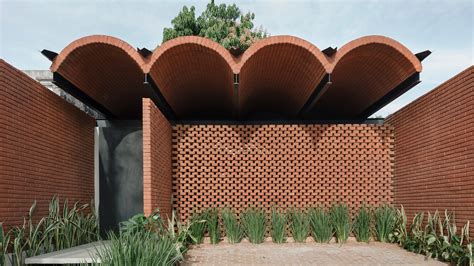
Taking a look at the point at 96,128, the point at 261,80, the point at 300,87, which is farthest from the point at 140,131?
the point at 300,87

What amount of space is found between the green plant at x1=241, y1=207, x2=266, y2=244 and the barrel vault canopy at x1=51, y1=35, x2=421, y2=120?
2.27 metres

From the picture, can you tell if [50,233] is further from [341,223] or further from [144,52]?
[341,223]

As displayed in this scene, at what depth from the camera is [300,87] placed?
8484mm

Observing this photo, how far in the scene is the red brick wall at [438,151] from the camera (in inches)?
222

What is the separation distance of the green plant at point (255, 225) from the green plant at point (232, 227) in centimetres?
18

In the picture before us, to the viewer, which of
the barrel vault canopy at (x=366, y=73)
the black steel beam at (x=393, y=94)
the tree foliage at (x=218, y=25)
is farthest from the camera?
the tree foliage at (x=218, y=25)

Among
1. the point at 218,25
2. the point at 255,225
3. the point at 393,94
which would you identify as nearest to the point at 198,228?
the point at 255,225

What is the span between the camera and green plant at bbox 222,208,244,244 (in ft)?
24.6

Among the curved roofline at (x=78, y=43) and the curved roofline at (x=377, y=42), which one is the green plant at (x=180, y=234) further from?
the curved roofline at (x=377, y=42)

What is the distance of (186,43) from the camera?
A: 6664mm

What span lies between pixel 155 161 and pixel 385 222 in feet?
13.9

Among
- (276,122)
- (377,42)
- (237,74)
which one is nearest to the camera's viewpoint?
(377,42)

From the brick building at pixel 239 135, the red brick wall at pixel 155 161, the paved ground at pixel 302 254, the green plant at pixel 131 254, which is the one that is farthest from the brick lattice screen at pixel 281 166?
the green plant at pixel 131 254

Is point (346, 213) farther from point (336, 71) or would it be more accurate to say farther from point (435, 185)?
point (336, 71)
